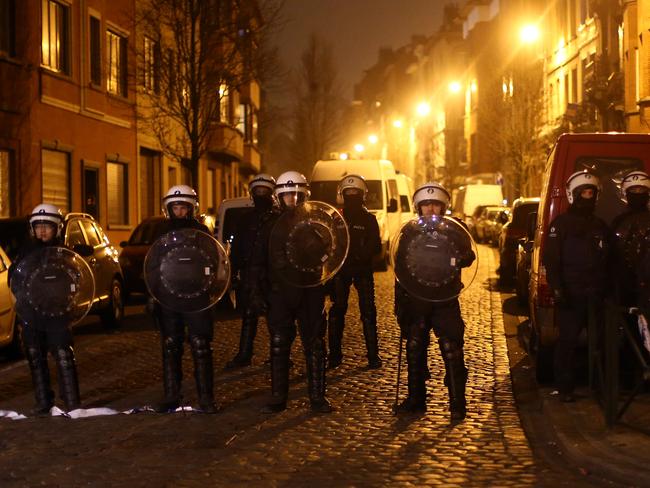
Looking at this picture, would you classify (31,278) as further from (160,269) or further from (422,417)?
(422,417)

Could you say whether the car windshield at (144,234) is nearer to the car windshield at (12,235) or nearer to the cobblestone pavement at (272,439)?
the car windshield at (12,235)

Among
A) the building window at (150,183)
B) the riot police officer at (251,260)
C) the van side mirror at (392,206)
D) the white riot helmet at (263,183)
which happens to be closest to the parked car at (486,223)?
the building window at (150,183)

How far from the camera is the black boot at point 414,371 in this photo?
9.41 metres

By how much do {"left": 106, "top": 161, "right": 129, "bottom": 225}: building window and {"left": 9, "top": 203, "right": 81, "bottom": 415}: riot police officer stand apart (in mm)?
21839

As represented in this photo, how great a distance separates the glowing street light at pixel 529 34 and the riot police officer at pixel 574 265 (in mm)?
47375

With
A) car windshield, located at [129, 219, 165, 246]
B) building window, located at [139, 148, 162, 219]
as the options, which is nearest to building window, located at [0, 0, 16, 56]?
car windshield, located at [129, 219, 165, 246]

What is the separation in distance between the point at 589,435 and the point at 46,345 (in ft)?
14.5

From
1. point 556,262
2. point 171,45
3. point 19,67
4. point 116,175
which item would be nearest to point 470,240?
point 556,262

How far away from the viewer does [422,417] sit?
9.39 meters

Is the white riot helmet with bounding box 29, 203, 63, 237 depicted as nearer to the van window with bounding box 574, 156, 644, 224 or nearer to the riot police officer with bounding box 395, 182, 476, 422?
the riot police officer with bounding box 395, 182, 476, 422

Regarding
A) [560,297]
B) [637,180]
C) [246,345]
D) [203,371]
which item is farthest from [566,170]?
[246,345]

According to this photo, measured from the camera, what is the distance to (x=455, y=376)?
926 centimetres

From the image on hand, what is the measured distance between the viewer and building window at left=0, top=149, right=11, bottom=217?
24484mm

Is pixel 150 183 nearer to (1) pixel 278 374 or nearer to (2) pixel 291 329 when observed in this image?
(2) pixel 291 329
